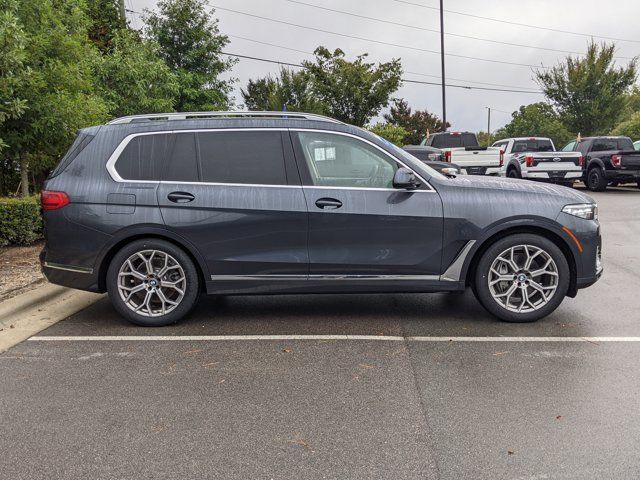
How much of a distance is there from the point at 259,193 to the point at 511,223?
2209 mm

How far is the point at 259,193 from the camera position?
208 inches

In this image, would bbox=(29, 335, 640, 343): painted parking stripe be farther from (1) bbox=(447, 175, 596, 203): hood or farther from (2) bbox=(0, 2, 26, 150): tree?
(2) bbox=(0, 2, 26, 150): tree

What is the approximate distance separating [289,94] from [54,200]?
103 feet

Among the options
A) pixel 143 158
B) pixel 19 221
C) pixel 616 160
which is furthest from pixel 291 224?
pixel 616 160

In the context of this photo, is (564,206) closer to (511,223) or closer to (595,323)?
(511,223)

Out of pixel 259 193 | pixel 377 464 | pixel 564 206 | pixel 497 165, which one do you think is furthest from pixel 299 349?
pixel 497 165

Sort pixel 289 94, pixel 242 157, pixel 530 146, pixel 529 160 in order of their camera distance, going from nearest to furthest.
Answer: pixel 242 157
pixel 529 160
pixel 530 146
pixel 289 94

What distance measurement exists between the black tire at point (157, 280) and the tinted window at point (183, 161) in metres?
0.60

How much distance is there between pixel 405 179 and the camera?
5.16 metres

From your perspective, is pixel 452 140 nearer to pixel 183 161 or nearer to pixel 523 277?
pixel 523 277

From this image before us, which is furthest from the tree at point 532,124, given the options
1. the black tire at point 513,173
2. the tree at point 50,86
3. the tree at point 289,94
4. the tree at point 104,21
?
A: the tree at point 50,86

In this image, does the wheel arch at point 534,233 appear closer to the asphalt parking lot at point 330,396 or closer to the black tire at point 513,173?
the asphalt parking lot at point 330,396

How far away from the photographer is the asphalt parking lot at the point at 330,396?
3.04 m

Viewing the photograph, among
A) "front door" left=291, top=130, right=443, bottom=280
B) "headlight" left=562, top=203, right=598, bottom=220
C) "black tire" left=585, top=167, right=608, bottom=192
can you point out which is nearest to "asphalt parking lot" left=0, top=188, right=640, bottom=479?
"front door" left=291, top=130, right=443, bottom=280
